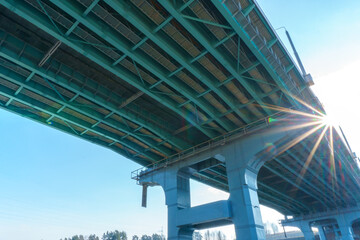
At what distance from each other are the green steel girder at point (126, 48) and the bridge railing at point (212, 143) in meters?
3.01

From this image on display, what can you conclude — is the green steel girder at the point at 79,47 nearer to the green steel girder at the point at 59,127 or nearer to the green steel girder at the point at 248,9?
the green steel girder at the point at 59,127

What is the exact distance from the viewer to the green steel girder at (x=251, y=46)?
13264mm

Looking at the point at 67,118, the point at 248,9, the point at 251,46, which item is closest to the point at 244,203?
the point at 251,46

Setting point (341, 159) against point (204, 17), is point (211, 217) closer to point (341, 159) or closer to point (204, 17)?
point (204, 17)

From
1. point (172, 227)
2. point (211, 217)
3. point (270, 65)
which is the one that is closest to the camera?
point (270, 65)

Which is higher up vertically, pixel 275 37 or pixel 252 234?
pixel 275 37

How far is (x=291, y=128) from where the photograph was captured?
66.9ft

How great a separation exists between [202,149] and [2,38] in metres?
17.7

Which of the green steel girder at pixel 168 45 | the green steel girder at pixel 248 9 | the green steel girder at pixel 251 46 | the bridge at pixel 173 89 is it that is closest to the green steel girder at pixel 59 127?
the bridge at pixel 173 89

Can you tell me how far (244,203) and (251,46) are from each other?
11.7 m

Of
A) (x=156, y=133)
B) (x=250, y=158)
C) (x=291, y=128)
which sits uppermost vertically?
(x=156, y=133)

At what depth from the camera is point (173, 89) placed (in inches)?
786

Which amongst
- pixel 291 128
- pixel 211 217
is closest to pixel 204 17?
pixel 291 128

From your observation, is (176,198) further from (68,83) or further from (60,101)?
(68,83)
